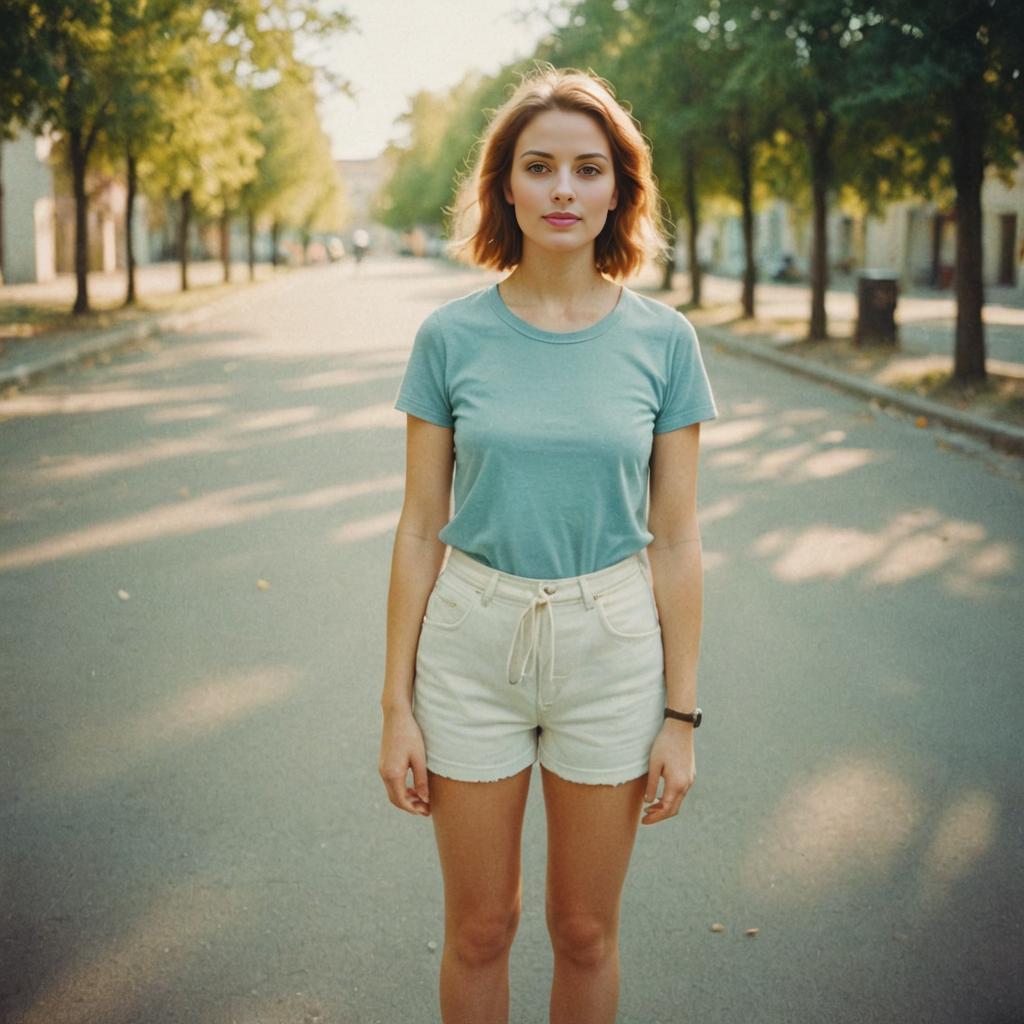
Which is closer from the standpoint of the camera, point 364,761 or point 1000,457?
point 364,761

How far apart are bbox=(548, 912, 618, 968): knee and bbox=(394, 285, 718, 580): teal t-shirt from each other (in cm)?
67

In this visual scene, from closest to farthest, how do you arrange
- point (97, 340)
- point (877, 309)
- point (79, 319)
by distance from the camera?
point (877, 309) → point (97, 340) → point (79, 319)

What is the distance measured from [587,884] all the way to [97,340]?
739 inches

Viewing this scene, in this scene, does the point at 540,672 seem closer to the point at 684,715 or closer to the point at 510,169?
the point at 684,715

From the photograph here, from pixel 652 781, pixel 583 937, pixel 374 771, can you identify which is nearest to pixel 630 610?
pixel 652 781

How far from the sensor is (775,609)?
622 cm

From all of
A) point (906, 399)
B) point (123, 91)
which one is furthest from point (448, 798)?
point (123, 91)

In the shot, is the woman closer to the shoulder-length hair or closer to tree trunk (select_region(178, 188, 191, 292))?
the shoulder-length hair

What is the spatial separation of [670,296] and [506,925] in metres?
32.7

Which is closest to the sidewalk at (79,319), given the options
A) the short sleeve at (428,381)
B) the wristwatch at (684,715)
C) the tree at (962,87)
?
the tree at (962,87)

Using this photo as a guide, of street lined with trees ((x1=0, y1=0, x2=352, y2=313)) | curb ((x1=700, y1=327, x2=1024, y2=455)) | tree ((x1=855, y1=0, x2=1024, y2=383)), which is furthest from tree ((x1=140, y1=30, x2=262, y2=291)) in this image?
tree ((x1=855, y1=0, x2=1024, y2=383))

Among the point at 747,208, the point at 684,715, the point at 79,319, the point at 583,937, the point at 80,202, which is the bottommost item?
the point at 583,937

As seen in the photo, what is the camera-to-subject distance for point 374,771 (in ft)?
14.2

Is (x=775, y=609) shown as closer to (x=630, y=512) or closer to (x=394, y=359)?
(x=630, y=512)
